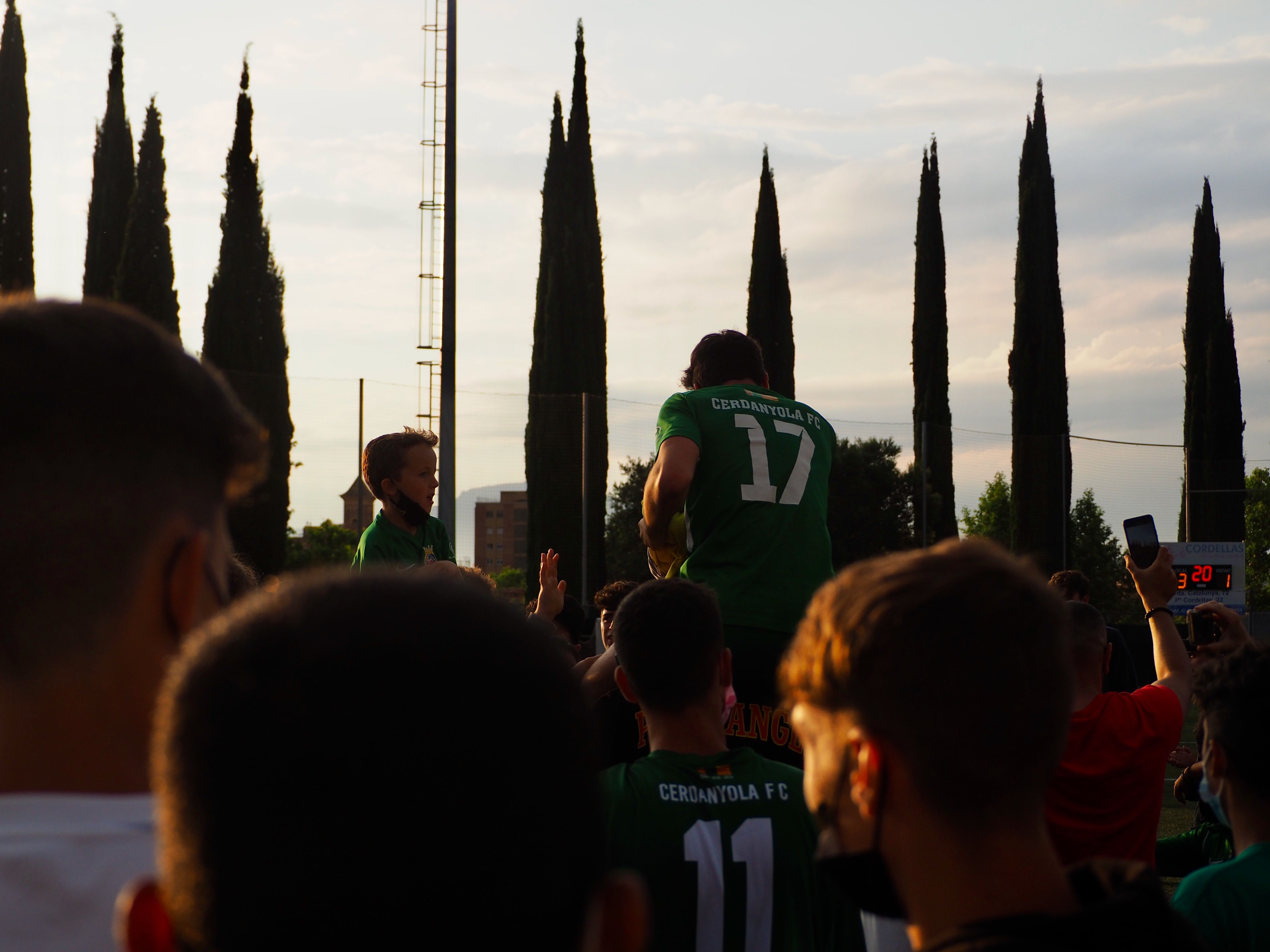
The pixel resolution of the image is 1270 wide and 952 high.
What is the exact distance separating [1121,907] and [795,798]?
62.2 inches

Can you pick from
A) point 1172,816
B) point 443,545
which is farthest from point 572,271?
point 443,545

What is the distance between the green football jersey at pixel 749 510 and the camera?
423 cm

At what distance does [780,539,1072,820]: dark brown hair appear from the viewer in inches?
58.4

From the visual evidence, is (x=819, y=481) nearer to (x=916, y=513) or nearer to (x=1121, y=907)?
(x=1121, y=907)

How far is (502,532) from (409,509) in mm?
17763

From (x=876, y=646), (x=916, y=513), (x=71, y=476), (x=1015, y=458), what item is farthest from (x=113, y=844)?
(x=1015, y=458)

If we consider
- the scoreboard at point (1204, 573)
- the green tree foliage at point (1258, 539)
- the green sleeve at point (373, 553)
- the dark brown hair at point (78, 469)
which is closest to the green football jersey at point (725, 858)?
the dark brown hair at point (78, 469)

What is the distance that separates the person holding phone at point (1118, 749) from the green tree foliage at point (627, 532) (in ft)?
98.2

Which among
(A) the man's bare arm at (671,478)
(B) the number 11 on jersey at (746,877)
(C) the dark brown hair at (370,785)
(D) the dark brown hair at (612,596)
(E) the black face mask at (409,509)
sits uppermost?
(A) the man's bare arm at (671,478)

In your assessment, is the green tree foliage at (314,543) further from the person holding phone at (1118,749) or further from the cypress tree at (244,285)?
the person holding phone at (1118,749)

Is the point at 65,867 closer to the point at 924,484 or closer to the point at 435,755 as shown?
the point at 435,755

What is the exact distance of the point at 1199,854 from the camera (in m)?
3.75

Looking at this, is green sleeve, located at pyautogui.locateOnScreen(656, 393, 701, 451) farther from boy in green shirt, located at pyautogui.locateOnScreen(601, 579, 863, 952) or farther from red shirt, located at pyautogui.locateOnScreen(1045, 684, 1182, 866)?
red shirt, located at pyautogui.locateOnScreen(1045, 684, 1182, 866)

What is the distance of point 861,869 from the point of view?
1.54m
